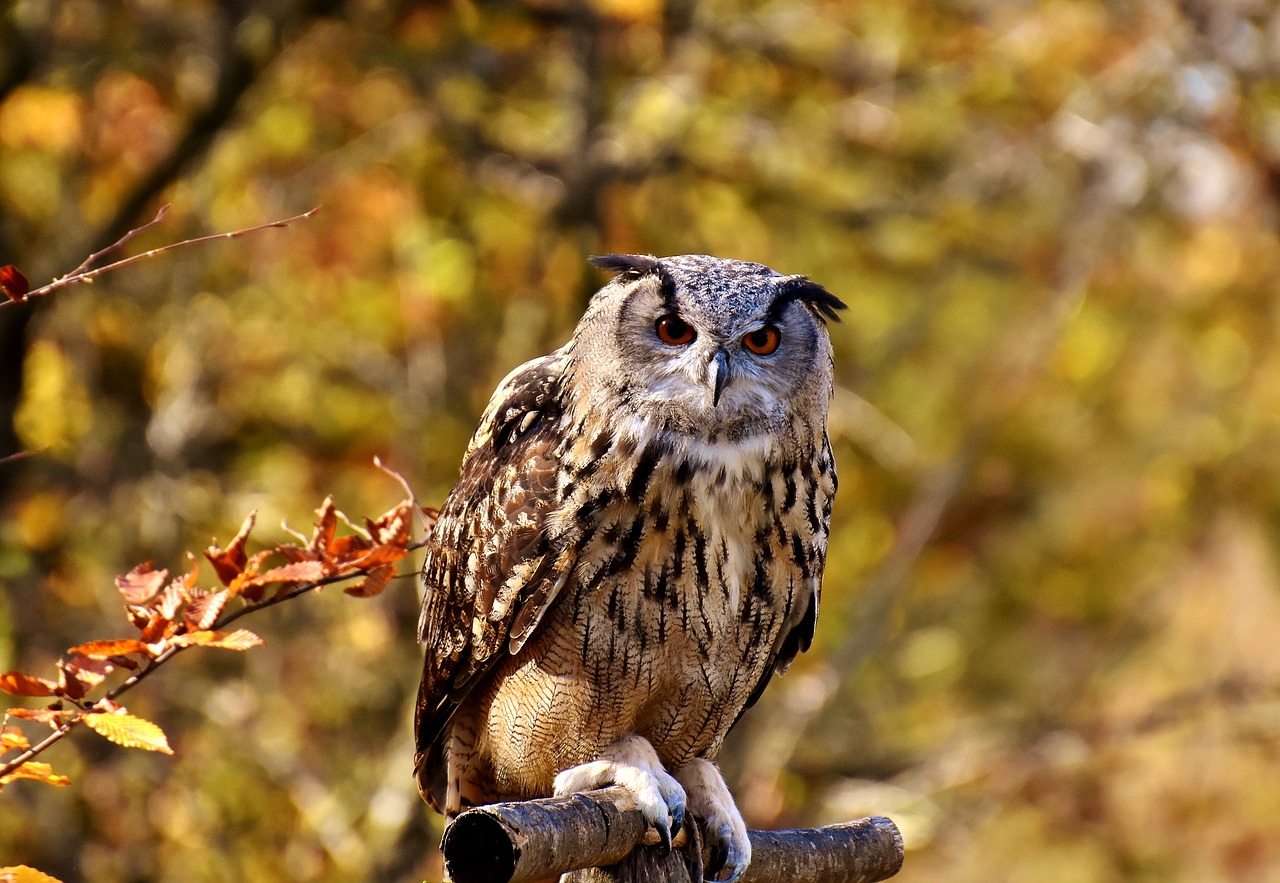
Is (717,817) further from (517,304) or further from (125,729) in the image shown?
(517,304)

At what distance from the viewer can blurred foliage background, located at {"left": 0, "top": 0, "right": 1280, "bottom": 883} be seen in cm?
564

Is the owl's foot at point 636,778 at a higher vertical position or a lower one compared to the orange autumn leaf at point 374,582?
lower

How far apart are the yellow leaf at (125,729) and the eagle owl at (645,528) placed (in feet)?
2.95

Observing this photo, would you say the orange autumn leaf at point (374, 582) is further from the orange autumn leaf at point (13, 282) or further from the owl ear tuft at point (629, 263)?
the owl ear tuft at point (629, 263)

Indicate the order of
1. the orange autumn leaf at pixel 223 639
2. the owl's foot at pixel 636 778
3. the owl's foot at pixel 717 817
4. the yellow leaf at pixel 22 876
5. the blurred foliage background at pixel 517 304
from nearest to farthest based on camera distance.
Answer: the yellow leaf at pixel 22 876 < the orange autumn leaf at pixel 223 639 < the owl's foot at pixel 636 778 < the owl's foot at pixel 717 817 < the blurred foliage background at pixel 517 304

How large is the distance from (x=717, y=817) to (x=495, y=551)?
2.19ft

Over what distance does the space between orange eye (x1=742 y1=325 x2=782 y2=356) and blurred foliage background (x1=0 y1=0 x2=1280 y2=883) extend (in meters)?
2.60

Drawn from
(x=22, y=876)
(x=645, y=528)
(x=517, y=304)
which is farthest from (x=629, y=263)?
(x=517, y=304)

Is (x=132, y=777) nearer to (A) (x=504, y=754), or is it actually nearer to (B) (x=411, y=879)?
(B) (x=411, y=879)

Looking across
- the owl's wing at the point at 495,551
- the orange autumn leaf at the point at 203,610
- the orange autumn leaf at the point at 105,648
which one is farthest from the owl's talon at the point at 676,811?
the orange autumn leaf at the point at 105,648

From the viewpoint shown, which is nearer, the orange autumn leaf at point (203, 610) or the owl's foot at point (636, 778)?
the orange autumn leaf at point (203, 610)

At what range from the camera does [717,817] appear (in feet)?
9.20

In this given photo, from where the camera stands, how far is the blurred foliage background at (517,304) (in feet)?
18.5

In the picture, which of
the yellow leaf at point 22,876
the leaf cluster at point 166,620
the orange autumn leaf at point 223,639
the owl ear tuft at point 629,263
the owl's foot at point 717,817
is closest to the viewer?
the yellow leaf at point 22,876
